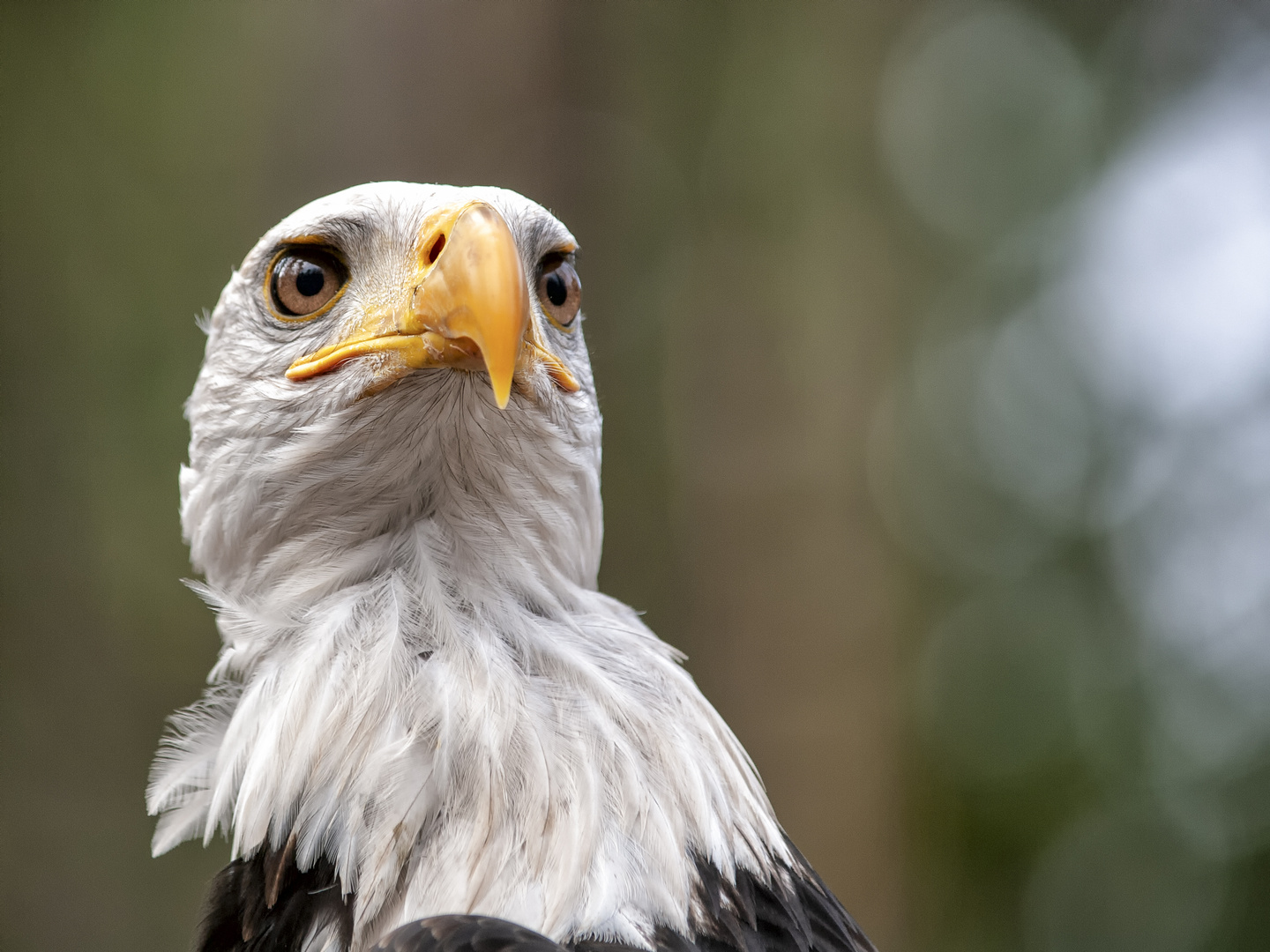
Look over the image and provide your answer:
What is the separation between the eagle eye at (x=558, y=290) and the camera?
1752 mm

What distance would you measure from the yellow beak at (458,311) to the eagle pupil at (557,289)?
0.27m

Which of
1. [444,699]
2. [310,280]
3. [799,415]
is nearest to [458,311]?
[310,280]

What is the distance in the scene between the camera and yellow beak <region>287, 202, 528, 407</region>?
1.31m

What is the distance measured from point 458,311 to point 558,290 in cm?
45

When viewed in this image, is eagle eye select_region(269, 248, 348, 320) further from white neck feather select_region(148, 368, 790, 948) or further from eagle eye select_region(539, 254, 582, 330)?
eagle eye select_region(539, 254, 582, 330)

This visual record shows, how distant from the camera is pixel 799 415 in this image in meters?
4.73

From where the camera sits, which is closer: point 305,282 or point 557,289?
point 305,282

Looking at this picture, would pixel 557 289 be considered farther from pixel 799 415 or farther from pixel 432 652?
pixel 799 415

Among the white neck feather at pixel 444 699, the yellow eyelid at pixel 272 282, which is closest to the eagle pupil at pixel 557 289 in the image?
the white neck feather at pixel 444 699

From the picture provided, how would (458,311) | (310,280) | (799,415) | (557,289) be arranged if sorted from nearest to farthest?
(458,311) → (310,280) → (557,289) → (799,415)

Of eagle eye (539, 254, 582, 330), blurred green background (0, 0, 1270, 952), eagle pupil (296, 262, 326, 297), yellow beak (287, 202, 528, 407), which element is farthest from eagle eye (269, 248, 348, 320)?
blurred green background (0, 0, 1270, 952)

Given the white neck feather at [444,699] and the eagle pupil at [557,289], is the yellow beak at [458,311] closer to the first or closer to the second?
the white neck feather at [444,699]

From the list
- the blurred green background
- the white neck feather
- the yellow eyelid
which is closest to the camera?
the white neck feather

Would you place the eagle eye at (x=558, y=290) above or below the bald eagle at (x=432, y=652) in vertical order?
above
